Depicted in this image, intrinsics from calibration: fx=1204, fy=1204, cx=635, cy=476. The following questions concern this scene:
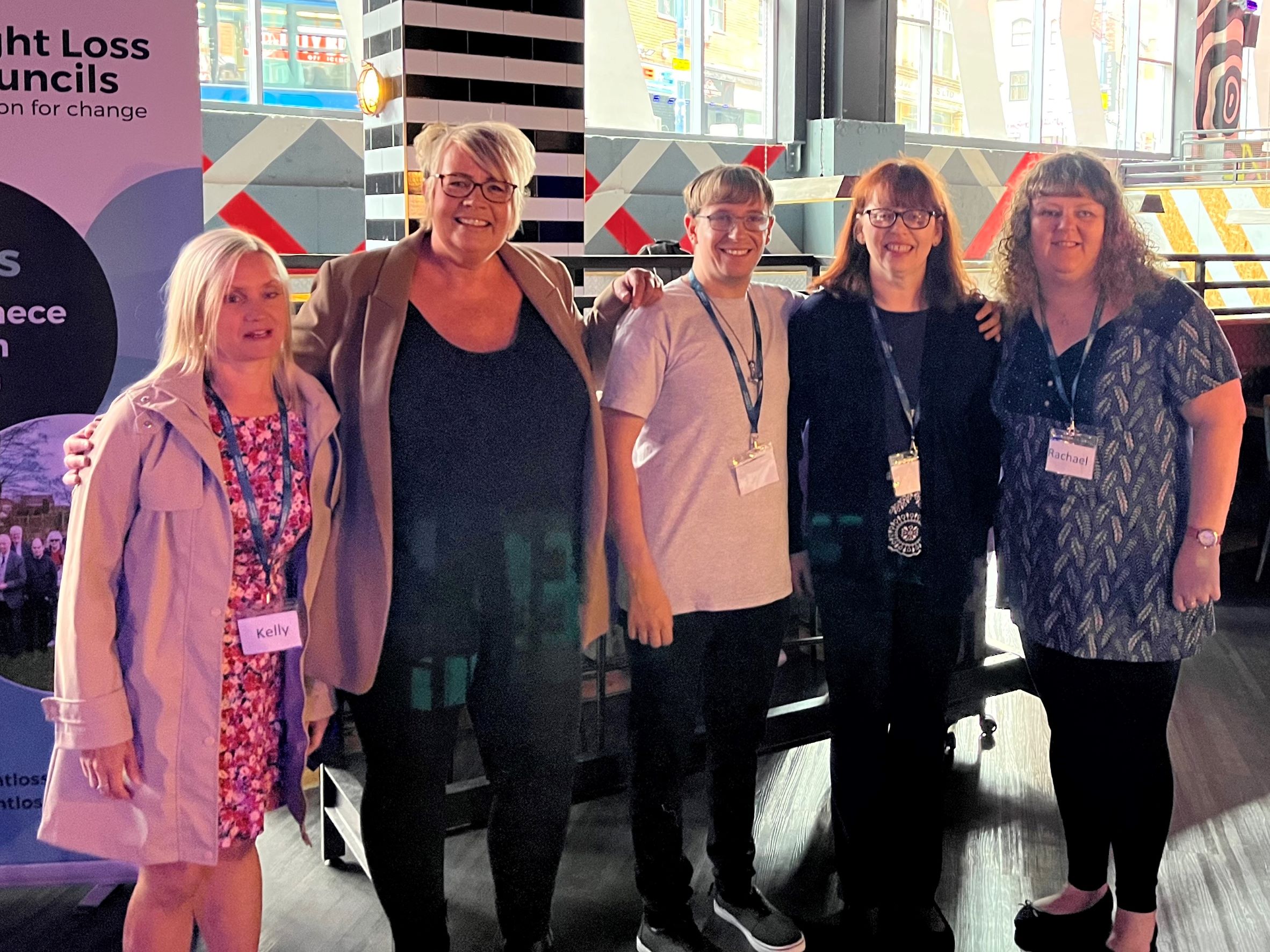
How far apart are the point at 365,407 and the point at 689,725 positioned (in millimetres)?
857

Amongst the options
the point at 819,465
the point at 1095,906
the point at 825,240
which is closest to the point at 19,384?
the point at 819,465

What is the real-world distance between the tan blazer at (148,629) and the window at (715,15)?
26.2 feet

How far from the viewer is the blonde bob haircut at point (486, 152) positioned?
185 centimetres

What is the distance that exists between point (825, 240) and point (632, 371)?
7.35 m

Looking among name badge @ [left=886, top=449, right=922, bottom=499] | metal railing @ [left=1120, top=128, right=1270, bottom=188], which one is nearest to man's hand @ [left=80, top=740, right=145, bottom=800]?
name badge @ [left=886, top=449, right=922, bottom=499]

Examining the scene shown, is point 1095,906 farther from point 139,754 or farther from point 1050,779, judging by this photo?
point 139,754

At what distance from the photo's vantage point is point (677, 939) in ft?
7.62

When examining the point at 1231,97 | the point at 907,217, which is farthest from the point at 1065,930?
the point at 1231,97

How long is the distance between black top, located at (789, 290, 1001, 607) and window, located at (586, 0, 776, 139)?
6619mm

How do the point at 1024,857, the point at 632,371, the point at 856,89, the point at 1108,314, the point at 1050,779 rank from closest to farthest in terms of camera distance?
1. the point at 632,371
2. the point at 1108,314
3. the point at 1024,857
4. the point at 1050,779
5. the point at 856,89

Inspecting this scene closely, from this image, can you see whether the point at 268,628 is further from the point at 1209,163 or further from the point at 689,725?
the point at 1209,163

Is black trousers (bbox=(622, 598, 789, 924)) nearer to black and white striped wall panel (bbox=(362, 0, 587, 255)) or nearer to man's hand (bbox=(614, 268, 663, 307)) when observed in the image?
man's hand (bbox=(614, 268, 663, 307))

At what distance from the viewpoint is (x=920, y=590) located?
2.20m

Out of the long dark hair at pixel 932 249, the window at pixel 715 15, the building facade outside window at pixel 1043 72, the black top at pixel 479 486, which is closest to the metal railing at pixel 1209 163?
the building facade outside window at pixel 1043 72
